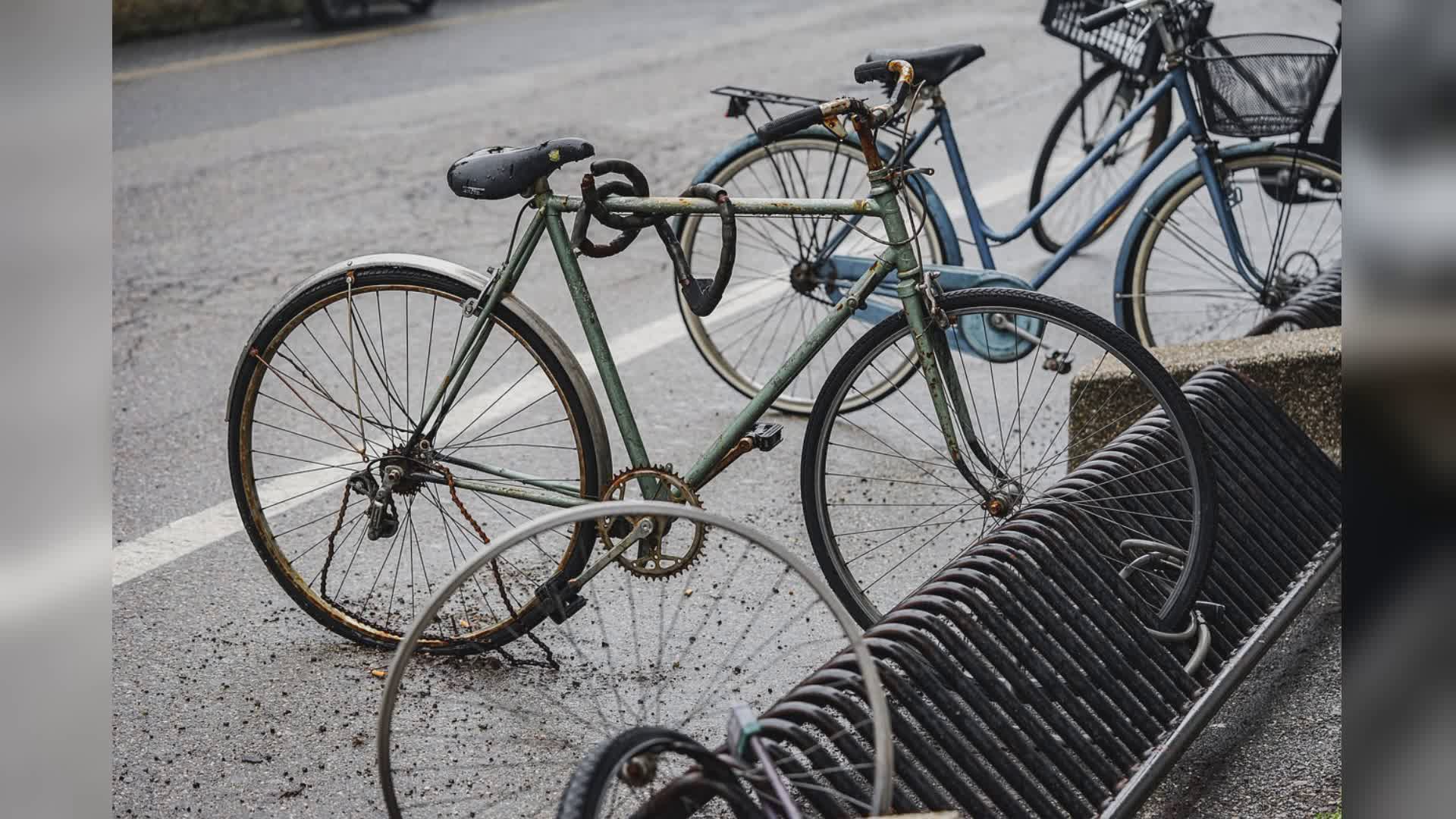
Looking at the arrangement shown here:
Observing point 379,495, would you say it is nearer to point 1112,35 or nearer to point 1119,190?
point 1119,190

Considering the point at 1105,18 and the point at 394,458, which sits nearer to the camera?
the point at 394,458

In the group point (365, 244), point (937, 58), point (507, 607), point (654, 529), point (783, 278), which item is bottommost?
point (365, 244)

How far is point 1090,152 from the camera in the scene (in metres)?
6.01

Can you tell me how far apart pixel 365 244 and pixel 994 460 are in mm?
4205

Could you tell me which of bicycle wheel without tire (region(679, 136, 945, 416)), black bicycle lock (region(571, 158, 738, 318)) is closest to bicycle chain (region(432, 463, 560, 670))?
black bicycle lock (region(571, 158, 738, 318))

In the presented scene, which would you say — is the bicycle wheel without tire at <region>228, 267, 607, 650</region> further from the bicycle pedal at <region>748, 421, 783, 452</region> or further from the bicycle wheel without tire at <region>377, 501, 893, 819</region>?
the bicycle pedal at <region>748, 421, 783, 452</region>

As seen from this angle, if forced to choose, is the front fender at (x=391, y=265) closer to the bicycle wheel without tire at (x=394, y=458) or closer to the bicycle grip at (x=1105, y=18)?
the bicycle wheel without tire at (x=394, y=458)

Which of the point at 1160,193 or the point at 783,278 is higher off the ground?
the point at 1160,193

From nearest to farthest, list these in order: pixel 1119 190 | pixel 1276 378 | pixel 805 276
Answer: pixel 1276 378 < pixel 805 276 < pixel 1119 190

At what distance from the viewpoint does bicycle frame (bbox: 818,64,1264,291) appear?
15.7ft

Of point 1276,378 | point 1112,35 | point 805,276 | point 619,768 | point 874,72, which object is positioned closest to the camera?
point 619,768

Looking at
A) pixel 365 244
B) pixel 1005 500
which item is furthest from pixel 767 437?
pixel 365 244

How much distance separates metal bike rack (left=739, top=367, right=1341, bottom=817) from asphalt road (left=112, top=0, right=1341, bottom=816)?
0.24 m

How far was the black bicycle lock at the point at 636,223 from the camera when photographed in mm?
3293
